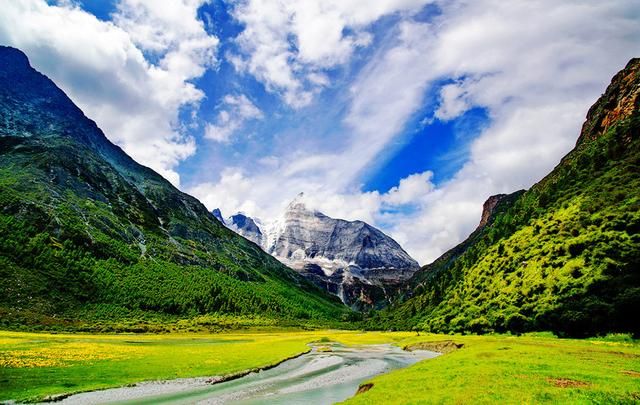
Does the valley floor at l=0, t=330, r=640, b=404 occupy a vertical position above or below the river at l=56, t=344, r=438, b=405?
above

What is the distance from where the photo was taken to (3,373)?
44.5 meters

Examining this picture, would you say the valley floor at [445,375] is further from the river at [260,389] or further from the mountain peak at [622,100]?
the mountain peak at [622,100]

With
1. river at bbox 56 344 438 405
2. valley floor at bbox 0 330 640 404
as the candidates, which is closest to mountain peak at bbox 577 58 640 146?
valley floor at bbox 0 330 640 404

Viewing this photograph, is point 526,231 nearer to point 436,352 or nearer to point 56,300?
point 436,352

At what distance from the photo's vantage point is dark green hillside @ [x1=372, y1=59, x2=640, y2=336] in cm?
6906

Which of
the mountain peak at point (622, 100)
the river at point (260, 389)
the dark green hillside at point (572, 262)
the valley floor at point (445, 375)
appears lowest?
the river at point (260, 389)

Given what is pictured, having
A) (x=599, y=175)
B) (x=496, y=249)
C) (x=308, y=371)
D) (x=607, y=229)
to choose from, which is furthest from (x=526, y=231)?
(x=308, y=371)

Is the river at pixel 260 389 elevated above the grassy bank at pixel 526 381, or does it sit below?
below

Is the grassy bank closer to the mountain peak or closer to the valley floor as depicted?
the valley floor

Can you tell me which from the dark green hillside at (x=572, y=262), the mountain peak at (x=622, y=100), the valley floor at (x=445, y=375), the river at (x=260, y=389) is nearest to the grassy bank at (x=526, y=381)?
the valley floor at (x=445, y=375)

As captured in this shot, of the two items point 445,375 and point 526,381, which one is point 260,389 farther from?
point 526,381

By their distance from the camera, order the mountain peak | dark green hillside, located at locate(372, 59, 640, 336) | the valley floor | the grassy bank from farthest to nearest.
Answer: the mountain peak < dark green hillside, located at locate(372, 59, 640, 336) < the valley floor < the grassy bank

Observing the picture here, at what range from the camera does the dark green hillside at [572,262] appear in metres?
69.1

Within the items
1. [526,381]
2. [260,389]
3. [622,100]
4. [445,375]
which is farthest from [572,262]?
[622,100]
